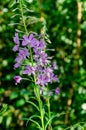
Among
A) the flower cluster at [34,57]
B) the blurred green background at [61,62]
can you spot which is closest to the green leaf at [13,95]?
the blurred green background at [61,62]

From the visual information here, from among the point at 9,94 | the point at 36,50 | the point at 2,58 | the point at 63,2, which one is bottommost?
the point at 36,50

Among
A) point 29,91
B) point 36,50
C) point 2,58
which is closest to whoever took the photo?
point 36,50

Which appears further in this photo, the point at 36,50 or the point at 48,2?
the point at 48,2

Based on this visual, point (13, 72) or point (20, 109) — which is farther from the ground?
point (13, 72)

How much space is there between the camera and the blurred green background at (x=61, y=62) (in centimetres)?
391

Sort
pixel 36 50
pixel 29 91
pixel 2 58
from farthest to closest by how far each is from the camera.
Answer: pixel 2 58
pixel 29 91
pixel 36 50

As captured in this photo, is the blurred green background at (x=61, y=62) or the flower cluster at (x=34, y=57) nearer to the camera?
the flower cluster at (x=34, y=57)

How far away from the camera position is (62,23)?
403cm

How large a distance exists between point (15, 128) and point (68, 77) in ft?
2.39

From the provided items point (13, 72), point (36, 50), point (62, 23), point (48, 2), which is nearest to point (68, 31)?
point (62, 23)

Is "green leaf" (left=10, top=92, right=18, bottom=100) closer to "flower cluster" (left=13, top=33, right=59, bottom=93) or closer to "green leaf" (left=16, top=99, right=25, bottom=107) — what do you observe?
"green leaf" (left=16, top=99, right=25, bottom=107)

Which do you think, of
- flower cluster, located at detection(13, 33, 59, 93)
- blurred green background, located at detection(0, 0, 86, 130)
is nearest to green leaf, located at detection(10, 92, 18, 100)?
blurred green background, located at detection(0, 0, 86, 130)

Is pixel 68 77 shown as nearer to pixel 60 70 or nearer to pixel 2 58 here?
pixel 60 70

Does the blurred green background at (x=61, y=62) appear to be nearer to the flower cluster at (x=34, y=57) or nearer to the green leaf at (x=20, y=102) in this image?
the green leaf at (x=20, y=102)
